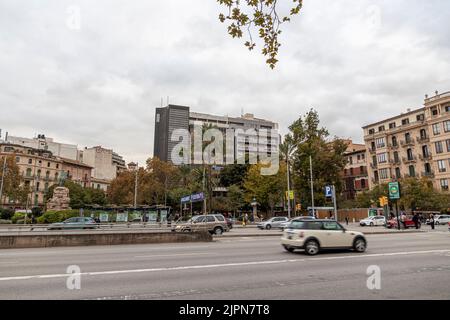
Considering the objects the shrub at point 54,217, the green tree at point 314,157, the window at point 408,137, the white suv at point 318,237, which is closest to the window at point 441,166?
the window at point 408,137

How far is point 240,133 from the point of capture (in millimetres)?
96500

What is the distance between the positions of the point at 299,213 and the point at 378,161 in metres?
25.0

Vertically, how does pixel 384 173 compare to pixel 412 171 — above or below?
above

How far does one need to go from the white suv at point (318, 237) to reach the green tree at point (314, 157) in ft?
139

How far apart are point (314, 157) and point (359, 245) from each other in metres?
A: 44.0

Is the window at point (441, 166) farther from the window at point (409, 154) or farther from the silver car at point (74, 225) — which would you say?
the silver car at point (74, 225)

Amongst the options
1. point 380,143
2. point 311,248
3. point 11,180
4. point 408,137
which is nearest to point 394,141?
point 380,143

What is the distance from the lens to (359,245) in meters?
13.6

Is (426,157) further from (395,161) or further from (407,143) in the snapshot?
(395,161)

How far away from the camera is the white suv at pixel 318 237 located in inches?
498

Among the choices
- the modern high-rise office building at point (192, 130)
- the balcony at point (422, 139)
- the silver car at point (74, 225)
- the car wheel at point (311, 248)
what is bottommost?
the car wheel at point (311, 248)

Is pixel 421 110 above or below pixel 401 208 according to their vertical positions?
above
